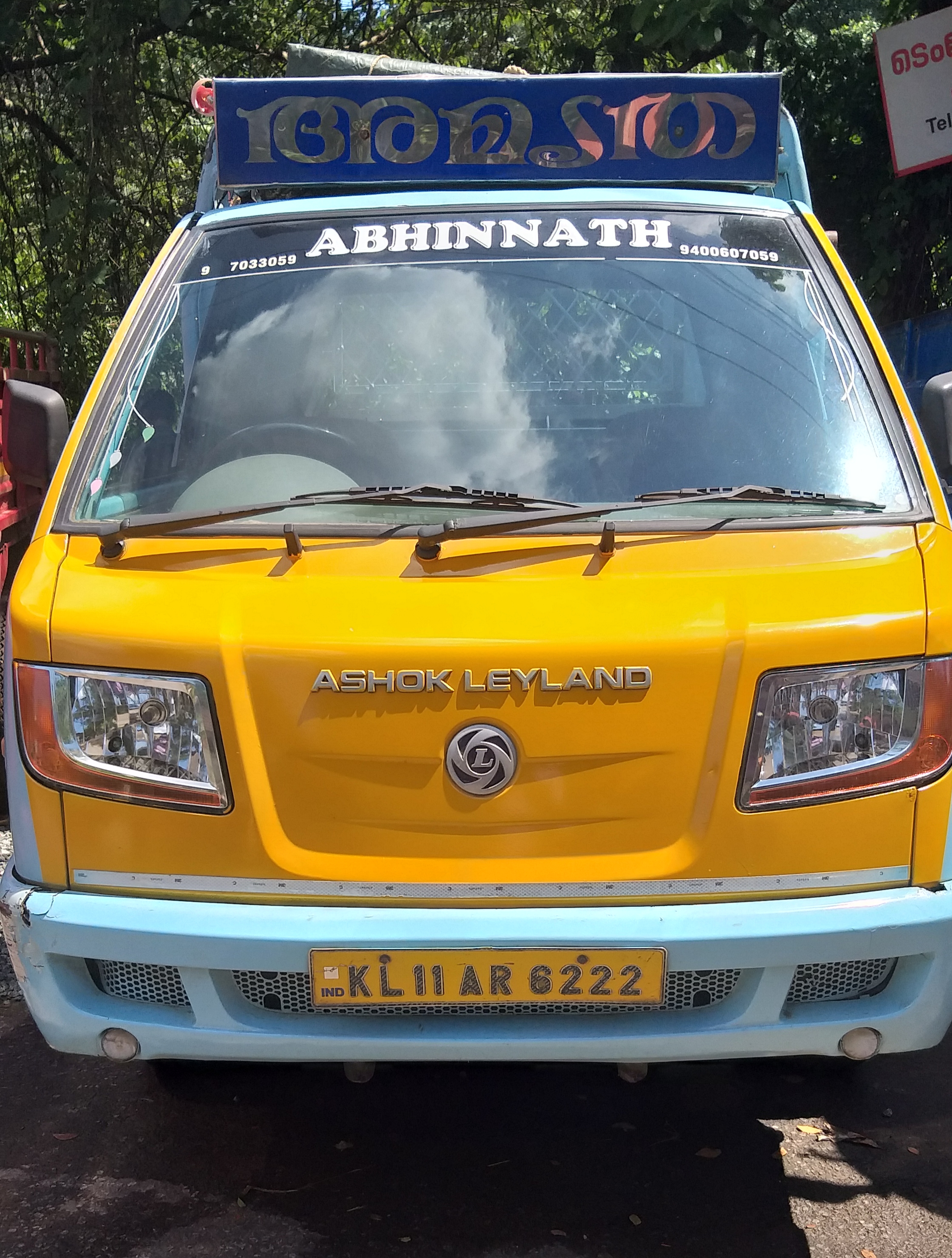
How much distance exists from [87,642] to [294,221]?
1388mm

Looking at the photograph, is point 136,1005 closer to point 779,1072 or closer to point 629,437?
point 629,437

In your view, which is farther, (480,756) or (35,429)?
(35,429)

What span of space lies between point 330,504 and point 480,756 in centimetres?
67

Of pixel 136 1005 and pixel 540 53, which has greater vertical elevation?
pixel 540 53

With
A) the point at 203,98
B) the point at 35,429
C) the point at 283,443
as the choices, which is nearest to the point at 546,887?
the point at 283,443

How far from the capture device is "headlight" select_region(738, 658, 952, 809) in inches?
87.8

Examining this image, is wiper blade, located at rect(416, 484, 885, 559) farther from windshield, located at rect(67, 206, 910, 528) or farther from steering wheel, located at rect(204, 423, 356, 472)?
steering wheel, located at rect(204, 423, 356, 472)

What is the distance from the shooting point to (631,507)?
2.52 meters

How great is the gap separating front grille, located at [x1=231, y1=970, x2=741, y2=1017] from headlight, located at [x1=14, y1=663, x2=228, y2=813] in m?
0.34

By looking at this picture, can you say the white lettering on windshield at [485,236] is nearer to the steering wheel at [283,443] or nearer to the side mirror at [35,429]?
the steering wheel at [283,443]

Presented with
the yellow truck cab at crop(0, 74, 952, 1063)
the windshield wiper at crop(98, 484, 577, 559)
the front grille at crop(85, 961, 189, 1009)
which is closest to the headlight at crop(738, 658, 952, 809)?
the yellow truck cab at crop(0, 74, 952, 1063)

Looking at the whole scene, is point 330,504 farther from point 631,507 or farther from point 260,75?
point 260,75

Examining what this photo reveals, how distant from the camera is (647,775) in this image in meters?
2.24

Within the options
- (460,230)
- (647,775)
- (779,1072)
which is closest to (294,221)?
(460,230)
